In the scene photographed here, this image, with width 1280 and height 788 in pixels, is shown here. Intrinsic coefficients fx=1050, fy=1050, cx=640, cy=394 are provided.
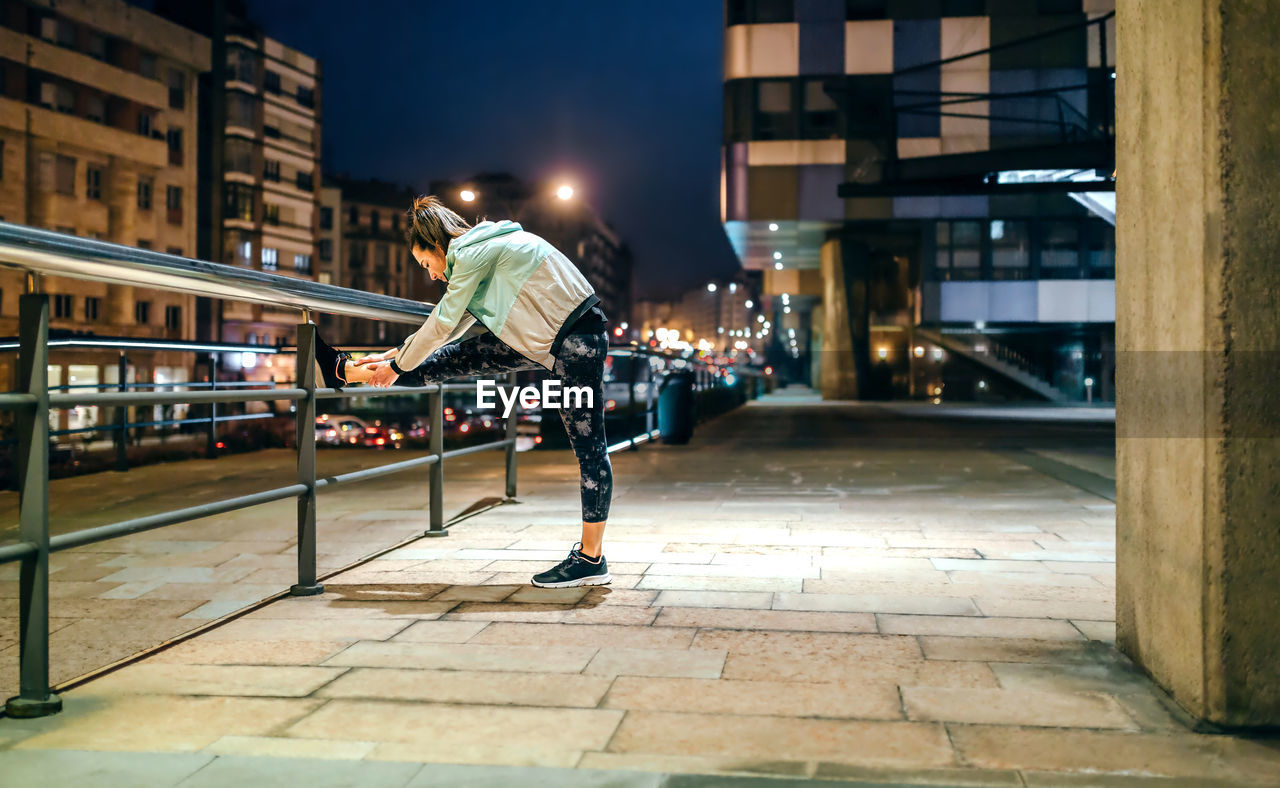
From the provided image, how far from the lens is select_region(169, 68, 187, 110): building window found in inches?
2106

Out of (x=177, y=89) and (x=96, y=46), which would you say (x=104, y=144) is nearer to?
(x=96, y=46)

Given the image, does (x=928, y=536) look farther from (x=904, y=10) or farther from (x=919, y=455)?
(x=904, y=10)

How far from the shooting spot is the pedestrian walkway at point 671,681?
2.61m

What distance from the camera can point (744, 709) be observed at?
305 cm

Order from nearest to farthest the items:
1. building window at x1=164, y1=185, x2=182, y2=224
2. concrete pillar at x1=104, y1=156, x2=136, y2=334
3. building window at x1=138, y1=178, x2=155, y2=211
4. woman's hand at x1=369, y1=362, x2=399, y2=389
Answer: woman's hand at x1=369, y1=362, x2=399, y2=389, concrete pillar at x1=104, y1=156, x2=136, y2=334, building window at x1=138, y1=178, x2=155, y2=211, building window at x1=164, y1=185, x2=182, y2=224

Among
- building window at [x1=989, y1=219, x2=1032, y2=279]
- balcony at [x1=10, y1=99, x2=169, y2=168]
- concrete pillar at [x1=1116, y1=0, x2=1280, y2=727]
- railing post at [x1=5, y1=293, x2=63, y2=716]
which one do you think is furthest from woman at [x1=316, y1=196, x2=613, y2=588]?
balcony at [x1=10, y1=99, x2=169, y2=168]

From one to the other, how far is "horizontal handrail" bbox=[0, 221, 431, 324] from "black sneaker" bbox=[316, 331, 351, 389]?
0.18 meters

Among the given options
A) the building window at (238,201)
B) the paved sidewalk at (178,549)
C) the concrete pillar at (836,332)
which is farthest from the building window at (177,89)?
the paved sidewalk at (178,549)

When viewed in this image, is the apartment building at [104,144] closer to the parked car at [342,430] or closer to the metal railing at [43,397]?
the parked car at [342,430]

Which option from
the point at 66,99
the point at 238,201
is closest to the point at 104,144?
the point at 66,99

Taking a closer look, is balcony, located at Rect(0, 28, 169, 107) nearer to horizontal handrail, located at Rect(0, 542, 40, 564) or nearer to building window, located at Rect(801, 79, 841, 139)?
building window, located at Rect(801, 79, 841, 139)

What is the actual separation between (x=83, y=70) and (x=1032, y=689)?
52.5 m

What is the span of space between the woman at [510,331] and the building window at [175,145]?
5468 cm

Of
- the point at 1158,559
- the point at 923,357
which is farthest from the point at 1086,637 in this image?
the point at 923,357
